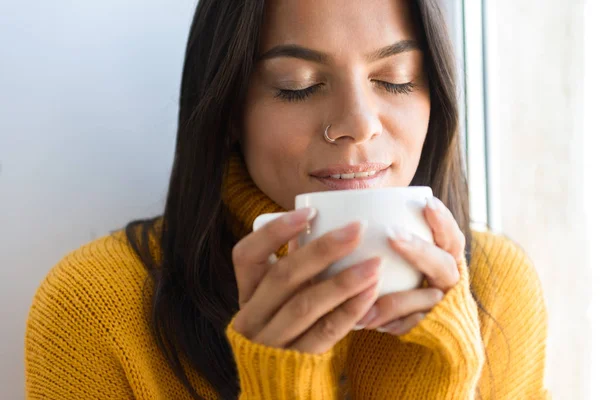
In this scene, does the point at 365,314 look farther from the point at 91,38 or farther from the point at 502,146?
the point at 91,38

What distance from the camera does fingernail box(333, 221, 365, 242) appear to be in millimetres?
654

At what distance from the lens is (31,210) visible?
1.25 meters

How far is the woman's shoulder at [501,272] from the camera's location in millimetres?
1217

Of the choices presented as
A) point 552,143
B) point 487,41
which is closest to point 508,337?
point 552,143

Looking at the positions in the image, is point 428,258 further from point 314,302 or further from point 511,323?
point 511,323

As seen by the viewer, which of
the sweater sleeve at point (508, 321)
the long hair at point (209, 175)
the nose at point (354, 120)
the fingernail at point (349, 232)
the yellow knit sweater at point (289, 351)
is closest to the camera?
the fingernail at point (349, 232)

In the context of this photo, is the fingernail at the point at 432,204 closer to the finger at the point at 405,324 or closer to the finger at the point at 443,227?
the finger at the point at 443,227

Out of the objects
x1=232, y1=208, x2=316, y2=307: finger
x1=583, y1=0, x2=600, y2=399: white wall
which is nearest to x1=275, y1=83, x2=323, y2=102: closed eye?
x1=232, y1=208, x2=316, y2=307: finger

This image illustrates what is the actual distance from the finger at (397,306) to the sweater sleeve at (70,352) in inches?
19.3

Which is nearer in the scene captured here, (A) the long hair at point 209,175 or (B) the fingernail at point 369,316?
(B) the fingernail at point 369,316

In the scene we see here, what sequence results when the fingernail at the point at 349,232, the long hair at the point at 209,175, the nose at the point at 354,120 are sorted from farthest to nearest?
1. the long hair at the point at 209,175
2. the nose at the point at 354,120
3. the fingernail at the point at 349,232

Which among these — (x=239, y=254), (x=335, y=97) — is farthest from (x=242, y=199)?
(x=239, y=254)

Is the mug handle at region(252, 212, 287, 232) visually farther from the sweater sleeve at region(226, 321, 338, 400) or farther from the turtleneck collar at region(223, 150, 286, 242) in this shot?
the turtleneck collar at region(223, 150, 286, 242)

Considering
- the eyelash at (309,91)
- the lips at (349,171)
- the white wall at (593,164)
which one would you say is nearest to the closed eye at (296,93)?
the eyelash at (309,91)
